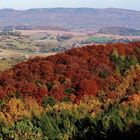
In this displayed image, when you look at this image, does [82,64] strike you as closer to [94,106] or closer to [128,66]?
[128,66]

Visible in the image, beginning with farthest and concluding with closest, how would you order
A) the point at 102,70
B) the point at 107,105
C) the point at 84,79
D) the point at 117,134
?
1. the point at 102,70
2. the point at 84,79
3. the point at 107,105
4. the point at 117,134

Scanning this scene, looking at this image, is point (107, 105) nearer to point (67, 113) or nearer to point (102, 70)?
point (67, 113)

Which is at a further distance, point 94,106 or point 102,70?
point 102,70

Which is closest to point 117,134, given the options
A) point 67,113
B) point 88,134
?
point 88,134

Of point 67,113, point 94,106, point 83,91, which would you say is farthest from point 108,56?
point 67,113

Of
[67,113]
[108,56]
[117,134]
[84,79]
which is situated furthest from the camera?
[108,56]

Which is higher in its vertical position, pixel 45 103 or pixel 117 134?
pixel 117 134
